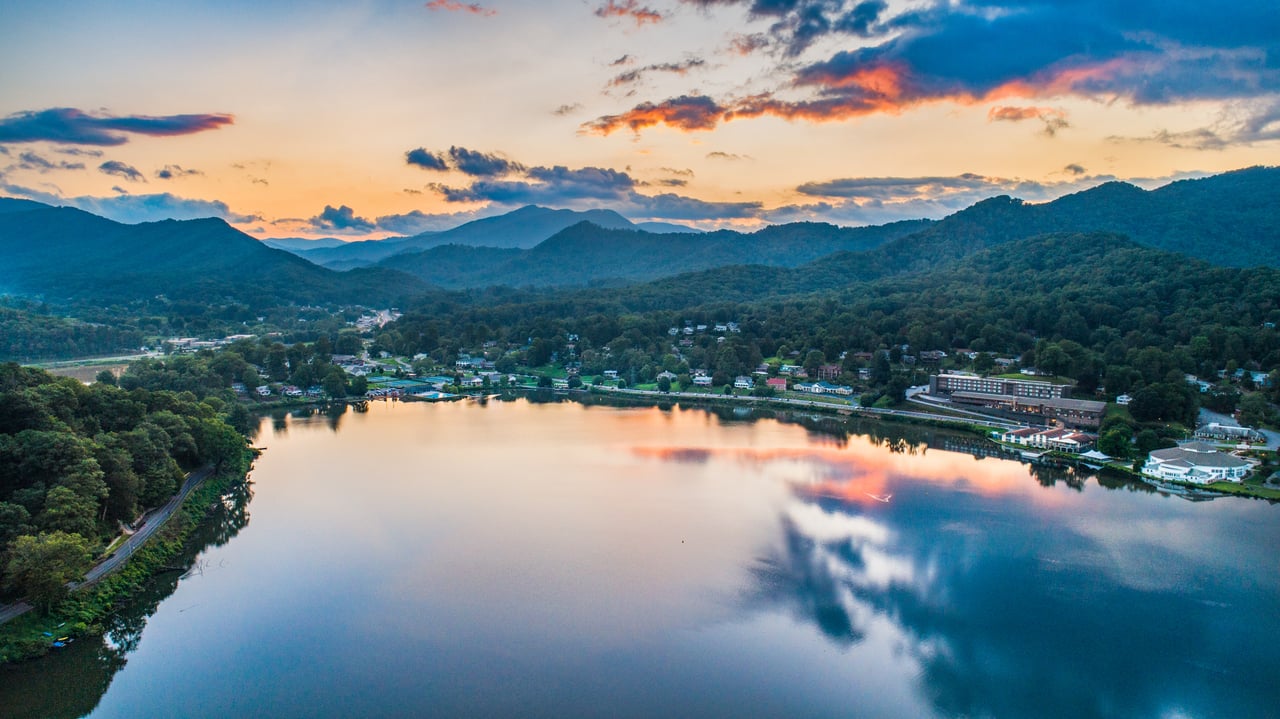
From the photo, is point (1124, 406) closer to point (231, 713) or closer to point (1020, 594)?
point (1020, 594)

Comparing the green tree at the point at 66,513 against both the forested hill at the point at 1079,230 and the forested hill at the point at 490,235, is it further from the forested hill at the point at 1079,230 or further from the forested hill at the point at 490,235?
the forested hill at the point at 490,235

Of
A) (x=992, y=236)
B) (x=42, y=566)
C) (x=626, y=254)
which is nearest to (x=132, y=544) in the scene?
(x=42, y=566)

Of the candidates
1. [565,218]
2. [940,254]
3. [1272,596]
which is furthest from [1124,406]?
[565,218]

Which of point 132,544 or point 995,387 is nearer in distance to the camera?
point 132,544

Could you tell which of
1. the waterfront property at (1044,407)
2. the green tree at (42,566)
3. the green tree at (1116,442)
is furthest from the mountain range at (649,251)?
the green tree at (42,566)

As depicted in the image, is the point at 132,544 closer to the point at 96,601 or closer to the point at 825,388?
the point at 96,601

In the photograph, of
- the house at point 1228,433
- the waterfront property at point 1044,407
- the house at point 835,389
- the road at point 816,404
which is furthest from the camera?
the house at point 835,389
